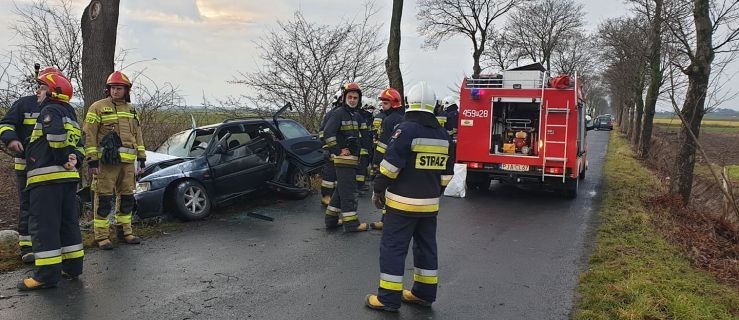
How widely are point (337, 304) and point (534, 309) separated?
164 centimetres

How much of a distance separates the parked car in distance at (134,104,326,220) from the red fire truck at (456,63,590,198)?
10.1 ft

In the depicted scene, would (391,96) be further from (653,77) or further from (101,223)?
(653,77)

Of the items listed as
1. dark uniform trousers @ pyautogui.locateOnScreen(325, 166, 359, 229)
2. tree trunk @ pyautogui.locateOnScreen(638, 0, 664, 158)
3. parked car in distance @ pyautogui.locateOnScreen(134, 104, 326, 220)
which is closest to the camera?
dark uniform trousers @ pyautogui.locateOnScreen(325, 166, 359, 229)

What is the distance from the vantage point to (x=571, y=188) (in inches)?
385

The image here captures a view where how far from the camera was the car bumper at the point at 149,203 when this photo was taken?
22.5ft

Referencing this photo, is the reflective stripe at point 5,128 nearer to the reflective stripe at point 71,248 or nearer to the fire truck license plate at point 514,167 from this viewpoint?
the reflective stripe at point 71,248

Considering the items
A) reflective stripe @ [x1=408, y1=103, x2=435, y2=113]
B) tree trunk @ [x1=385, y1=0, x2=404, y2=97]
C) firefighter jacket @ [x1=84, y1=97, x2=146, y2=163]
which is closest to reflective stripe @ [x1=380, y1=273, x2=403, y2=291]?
reflective stripe @ [x1=408, y1=103, x2=435, y2=113]

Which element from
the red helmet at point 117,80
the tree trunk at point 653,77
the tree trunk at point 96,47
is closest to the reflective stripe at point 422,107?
the red helmet at point 117,80

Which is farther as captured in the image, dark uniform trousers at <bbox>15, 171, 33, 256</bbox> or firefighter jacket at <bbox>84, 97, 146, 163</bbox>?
firefighter jacket at <bbox>84, 97, 146, 163</bbox>

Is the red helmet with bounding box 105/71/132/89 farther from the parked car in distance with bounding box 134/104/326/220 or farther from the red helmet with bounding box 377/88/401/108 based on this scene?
the red helmet with bounding box 377/88/401/108

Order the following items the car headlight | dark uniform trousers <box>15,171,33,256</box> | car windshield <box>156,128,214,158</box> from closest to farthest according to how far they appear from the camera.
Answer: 1. dark uniform trousers <box>15,171,33,256</box>
2. the car headlight
3. car windshield <box>156,128,214,158</box>

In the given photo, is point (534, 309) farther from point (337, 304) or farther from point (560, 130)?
point (560, 130)

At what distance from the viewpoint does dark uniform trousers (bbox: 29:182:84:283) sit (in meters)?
4.44

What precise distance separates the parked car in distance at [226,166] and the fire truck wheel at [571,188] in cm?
467
